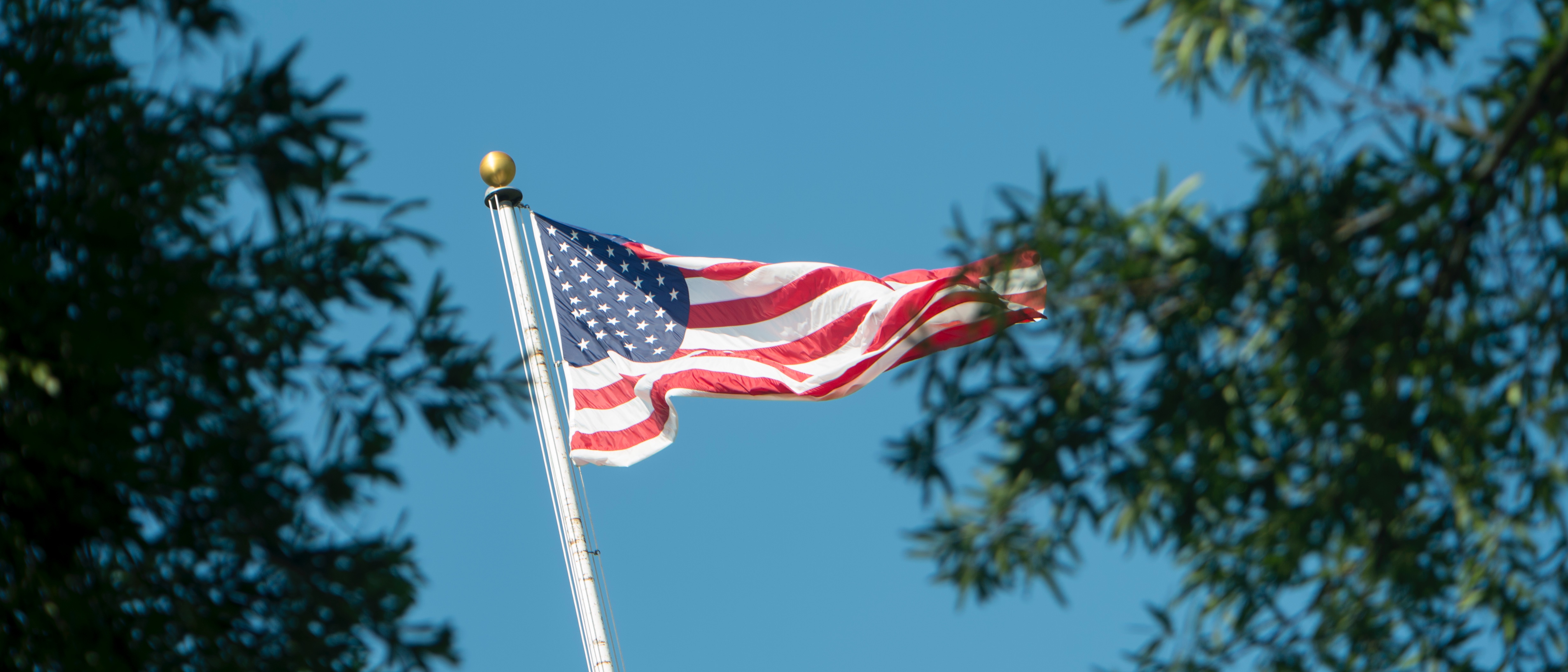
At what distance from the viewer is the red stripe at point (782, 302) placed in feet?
37.9

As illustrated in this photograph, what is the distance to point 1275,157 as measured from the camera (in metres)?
5.72

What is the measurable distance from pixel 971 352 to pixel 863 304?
5.31m

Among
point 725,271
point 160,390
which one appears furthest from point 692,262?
point 160,390

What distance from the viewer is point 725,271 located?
38.2 feet

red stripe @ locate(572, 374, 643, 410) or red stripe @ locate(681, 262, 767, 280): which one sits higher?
red stripe @ locate(681, 262, 767, 280)

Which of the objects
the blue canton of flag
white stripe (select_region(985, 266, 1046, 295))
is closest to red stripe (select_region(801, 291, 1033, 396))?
the blue canton of flag

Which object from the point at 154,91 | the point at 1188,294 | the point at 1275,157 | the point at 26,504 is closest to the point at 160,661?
the point at 26,504

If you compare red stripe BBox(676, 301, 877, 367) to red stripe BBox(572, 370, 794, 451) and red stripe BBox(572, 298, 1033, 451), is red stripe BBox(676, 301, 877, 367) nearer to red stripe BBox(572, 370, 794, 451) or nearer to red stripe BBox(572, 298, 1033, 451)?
red stripe BBox(572, 298, 1033, 451)

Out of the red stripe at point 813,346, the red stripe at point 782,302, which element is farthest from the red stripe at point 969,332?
the red stripe at point 782,302

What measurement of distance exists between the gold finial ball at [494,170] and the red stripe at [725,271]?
1.51 meters

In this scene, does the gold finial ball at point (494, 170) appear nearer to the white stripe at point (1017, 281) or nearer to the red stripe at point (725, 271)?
the red stripe at point (725, 271)

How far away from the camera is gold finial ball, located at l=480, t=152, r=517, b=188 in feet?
36.8

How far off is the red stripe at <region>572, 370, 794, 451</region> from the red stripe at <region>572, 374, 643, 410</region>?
0.17 meters

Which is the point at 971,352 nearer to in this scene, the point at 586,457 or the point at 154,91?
the point at 154,91
